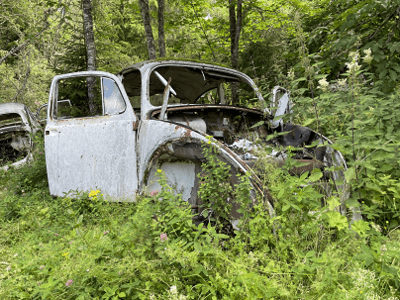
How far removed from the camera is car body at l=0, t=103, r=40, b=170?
19.3 feet

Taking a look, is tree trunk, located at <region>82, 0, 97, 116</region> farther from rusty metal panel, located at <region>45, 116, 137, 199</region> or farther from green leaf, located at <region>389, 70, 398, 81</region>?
green leaf, located at <region>389, 70, 398, 81</region>

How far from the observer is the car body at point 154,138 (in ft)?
9.37

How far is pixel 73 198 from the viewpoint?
373 centimetres

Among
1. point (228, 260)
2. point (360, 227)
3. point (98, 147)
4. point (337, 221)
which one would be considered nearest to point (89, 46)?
point (98, 147)

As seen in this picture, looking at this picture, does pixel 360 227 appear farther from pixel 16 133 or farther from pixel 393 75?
pixel 16 133

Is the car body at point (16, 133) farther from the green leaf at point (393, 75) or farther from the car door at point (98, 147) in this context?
the green leaf at point (393, 75)

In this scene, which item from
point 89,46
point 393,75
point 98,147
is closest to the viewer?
point 393,75

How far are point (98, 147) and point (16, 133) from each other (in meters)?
4.12

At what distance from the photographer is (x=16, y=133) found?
632 centimetres

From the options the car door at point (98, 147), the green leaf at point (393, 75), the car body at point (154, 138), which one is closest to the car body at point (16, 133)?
the car door at point (98, 147)

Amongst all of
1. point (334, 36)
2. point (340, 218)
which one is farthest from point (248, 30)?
point (340, 218)

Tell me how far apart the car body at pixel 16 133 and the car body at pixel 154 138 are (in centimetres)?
239

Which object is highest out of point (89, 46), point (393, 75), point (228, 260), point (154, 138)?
point (89, 46)

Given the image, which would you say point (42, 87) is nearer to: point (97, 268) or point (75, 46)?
point (75, 46)
